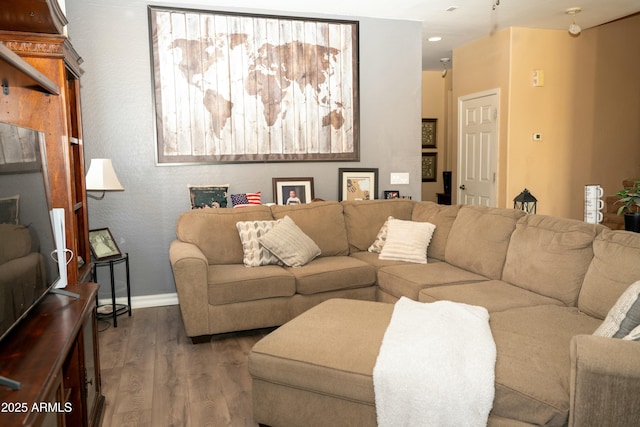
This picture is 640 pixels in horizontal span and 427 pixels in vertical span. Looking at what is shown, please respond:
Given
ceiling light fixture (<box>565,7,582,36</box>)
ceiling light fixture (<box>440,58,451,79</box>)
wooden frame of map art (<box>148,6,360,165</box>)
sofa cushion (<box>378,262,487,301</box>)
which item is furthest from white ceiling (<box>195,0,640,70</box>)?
sofa cushion (<box>378,262,487,301</box>)

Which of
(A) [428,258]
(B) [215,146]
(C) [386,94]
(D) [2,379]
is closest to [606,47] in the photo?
(C) [386,94]

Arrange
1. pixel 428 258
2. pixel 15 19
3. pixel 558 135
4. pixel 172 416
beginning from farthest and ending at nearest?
1. pixel 558 135
2. pixel 428 258
3. pixel 172 416
4. pixel 15 19

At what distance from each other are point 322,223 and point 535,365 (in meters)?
2.43

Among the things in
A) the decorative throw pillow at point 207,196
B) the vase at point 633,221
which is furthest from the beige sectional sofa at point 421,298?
the decorative throw pillow at point 207,196

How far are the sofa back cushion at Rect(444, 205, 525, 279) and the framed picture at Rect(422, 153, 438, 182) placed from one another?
492cm

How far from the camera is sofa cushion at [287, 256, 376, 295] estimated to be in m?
3.54

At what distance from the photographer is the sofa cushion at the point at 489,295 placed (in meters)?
2.73

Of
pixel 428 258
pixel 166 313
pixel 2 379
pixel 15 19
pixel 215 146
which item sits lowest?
pixel 166 313

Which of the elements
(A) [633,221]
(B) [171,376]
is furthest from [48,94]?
(A) [633,221]

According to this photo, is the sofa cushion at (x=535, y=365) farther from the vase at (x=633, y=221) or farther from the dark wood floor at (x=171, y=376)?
the dark wood floor at (x=171, y=376)

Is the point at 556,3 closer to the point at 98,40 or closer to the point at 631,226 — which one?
the point at 631,226

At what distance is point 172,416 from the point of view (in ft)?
7.98

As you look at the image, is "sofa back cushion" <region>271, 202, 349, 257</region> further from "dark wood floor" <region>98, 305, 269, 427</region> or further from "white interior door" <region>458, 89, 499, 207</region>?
"white interior door" <region>458, 89, 499, 207</region>

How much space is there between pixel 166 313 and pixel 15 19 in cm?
266
